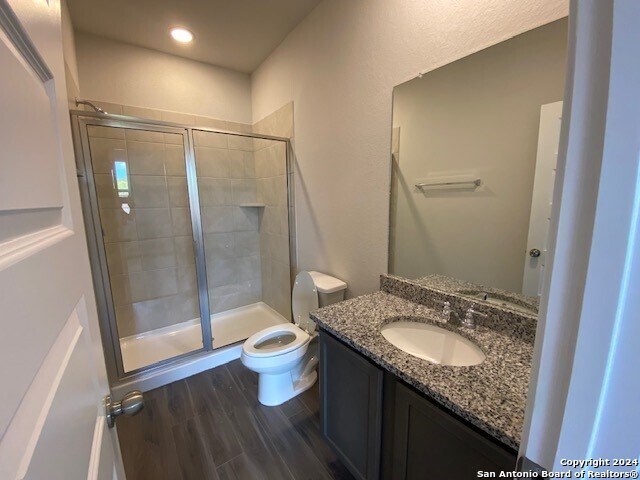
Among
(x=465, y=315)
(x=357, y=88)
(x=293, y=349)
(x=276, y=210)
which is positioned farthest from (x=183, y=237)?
(x=465, y=315)

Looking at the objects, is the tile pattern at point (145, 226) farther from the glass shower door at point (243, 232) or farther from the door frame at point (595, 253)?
the door frame at point (595, 253)

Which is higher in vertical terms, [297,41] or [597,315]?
[297,41]

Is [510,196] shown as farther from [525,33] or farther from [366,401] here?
[366,401]

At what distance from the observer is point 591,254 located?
0.31m

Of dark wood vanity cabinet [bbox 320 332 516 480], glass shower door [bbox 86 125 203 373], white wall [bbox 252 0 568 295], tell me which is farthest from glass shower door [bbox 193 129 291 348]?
dark wood vanity cabinet [bbox 320 332 516 480]

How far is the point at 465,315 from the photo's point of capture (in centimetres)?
121

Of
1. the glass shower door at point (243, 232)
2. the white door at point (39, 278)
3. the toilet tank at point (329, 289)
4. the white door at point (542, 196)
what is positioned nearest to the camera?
the white door at point (39, 278)

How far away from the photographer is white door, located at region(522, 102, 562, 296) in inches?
37.5

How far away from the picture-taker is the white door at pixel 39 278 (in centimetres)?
22

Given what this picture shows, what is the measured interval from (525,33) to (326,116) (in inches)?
45.5

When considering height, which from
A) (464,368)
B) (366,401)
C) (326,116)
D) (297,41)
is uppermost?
(297,41)

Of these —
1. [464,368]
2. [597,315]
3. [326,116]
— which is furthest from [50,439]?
[326,116]

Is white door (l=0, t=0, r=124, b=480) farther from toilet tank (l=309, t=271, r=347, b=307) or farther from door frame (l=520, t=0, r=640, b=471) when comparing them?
toilet tank (l=309, t=271, r=347, b=307)

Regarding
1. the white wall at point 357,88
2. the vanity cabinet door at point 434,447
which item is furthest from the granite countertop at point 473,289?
the vanity cabinet door at point 434,447
